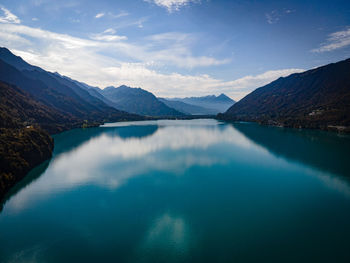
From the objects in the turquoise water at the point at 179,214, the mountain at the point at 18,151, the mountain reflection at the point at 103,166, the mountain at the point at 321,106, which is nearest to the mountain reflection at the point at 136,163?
the mountain reflection at the point at 103,166

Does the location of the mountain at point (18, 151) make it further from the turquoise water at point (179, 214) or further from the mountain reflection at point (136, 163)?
the mountain reflection at point (136, 163)

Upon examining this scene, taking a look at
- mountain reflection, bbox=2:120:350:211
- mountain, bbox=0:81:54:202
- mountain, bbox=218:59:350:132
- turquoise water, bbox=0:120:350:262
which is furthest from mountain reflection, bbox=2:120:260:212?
mountain, bbox=218:59:350:132

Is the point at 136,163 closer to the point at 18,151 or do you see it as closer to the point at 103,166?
the point at 103,166

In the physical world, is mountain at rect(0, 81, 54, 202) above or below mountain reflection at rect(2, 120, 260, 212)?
above

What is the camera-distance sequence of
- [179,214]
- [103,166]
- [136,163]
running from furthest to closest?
1. [136,163]
2. [103,166]
3. [179,214]

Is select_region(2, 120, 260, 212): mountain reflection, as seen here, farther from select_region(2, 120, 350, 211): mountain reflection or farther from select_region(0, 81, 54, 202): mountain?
select_region(0, 81, 54, 202): mountain

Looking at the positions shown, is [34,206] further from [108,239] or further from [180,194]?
[180,194]

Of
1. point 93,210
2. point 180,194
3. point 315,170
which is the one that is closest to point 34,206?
point 93,210

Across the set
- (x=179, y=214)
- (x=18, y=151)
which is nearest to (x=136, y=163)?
(x=18, y=151)
